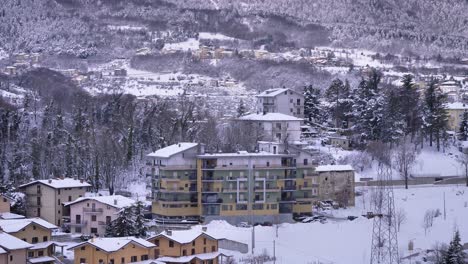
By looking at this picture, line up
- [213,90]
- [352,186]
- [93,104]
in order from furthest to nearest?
[213,90] < [93,104] < [352,186]

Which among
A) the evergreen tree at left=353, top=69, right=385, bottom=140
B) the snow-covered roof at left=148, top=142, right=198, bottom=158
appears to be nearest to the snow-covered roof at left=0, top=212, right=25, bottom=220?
the snow-covered roof at left=148, top=142, right=198, bottom=158

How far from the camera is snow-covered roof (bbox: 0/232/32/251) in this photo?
1289 inches

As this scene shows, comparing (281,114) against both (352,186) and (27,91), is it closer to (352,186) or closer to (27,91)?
(352,186)

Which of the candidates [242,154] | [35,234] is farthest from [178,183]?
[35,234]

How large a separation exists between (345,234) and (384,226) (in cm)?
169

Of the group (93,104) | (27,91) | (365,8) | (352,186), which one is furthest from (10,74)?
(365,8)

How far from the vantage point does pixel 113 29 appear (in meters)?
117

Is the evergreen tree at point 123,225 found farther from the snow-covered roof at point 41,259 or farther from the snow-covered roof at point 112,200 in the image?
the snow-covered roof at point 41,259

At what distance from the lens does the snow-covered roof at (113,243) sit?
110 ft

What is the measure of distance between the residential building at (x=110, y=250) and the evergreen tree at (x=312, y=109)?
25645 millimetres

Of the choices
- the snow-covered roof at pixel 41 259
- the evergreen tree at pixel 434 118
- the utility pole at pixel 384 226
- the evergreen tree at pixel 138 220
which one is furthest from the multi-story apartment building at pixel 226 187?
the evergreen tree at pixel 434 118

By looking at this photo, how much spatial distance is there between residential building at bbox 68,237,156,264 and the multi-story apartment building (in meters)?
7.84

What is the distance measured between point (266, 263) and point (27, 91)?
3933 cm

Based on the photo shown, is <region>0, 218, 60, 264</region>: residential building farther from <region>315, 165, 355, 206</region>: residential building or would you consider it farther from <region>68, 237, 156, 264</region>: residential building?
<region>315, 165, 355, 206</region>: residential building
